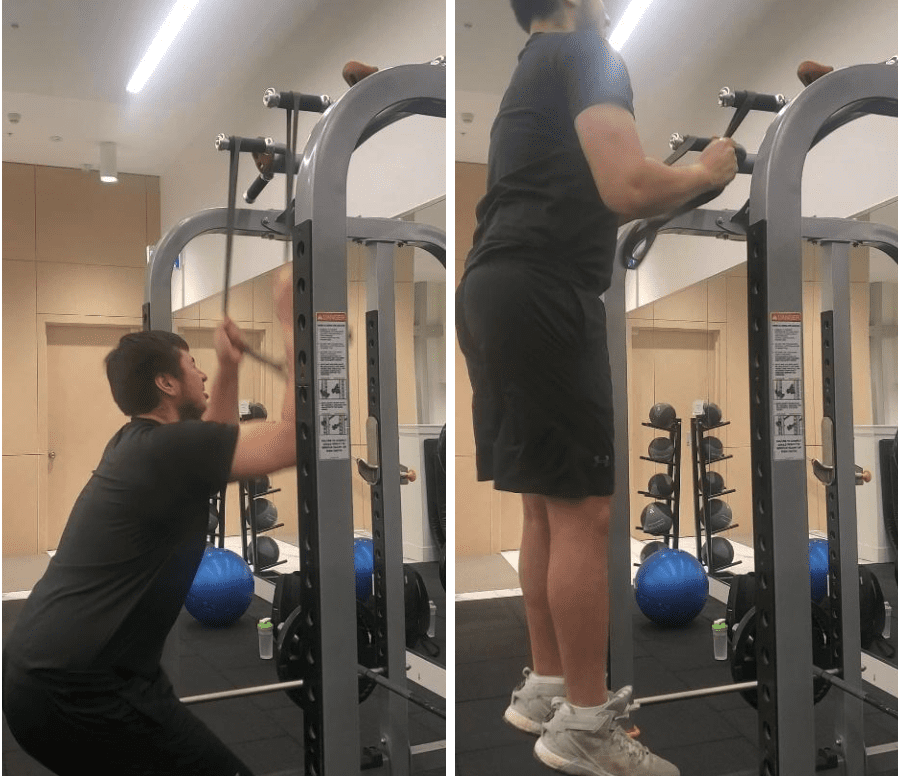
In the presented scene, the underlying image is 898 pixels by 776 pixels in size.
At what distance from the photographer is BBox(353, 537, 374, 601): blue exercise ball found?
1.57m

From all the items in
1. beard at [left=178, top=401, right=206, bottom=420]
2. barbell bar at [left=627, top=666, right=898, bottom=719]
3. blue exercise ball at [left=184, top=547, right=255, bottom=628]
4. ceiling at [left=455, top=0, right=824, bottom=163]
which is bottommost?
barbell bar at [left=627, top=666, right=898, bottom=719]

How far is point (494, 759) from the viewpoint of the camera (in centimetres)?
150

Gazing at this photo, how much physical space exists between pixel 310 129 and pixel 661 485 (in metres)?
0.92

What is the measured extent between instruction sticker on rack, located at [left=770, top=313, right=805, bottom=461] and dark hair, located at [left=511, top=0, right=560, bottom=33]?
65cm

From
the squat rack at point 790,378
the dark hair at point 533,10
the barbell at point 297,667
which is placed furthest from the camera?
the barbell at point 297,667

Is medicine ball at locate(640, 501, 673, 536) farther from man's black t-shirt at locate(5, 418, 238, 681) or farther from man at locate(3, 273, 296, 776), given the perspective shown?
man's black t-shirt at locate(5, 418, 238, 681)

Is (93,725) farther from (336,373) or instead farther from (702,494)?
(702,494)

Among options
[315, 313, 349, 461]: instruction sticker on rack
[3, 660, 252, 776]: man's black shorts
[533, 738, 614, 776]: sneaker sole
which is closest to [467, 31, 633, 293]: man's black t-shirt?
[315, 313, 349, 461]: instruction sticker on rack

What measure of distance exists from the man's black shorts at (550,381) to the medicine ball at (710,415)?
6.0 inches

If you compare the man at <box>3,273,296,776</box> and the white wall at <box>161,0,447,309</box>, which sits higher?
the white wall at <box>161,0,447,309</box>

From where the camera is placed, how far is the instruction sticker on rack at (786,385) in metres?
1.34

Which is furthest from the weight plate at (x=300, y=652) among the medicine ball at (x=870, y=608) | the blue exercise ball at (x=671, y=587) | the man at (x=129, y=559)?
the medicine ball at (x=870, y=608)

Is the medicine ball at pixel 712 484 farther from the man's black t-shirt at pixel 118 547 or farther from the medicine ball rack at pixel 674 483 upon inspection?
the man's black t-shirt at pixel 118 547

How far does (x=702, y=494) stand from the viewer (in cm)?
134
